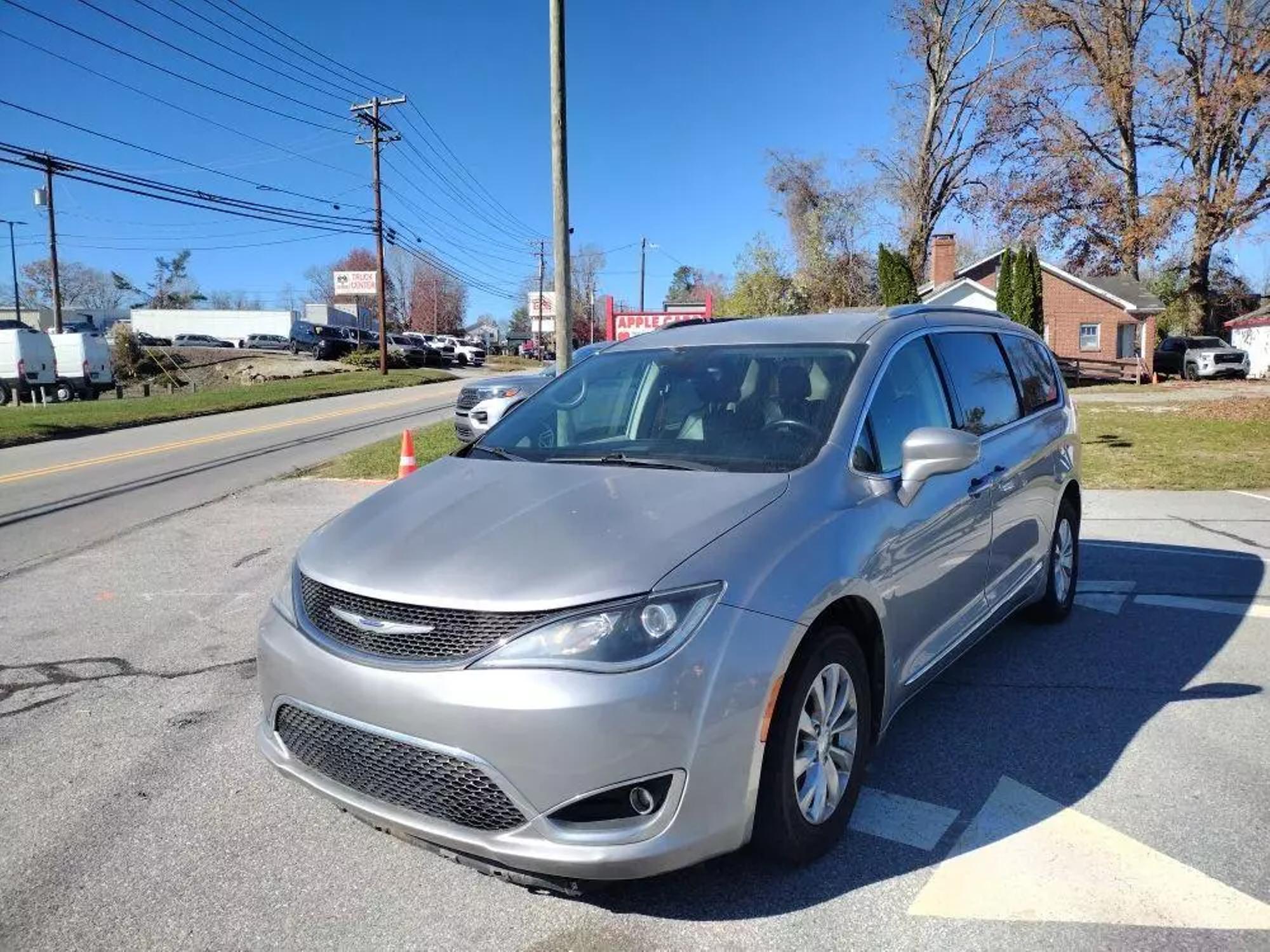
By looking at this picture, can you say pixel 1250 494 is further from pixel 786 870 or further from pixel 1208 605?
pixel 786 870

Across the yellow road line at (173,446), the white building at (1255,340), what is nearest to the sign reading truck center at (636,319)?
the yellow road line at (173,446)

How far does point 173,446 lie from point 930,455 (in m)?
15.1

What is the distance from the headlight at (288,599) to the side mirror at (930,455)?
2122 millimetres

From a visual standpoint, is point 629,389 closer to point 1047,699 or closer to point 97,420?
point 1047,699

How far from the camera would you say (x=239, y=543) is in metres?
7.80

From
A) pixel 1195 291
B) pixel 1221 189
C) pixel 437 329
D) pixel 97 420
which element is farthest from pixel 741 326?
pixel 437 329

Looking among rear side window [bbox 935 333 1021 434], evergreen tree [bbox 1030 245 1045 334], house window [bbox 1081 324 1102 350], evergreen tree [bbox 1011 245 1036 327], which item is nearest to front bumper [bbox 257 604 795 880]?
rear side window [bbox 935 333 1021 434]

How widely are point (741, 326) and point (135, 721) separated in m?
3.31

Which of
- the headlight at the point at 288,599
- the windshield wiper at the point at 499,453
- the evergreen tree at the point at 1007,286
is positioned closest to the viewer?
the headlight at the point at 288,599

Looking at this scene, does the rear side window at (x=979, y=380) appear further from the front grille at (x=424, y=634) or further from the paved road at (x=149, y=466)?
the paved road at (x=149, y=466)

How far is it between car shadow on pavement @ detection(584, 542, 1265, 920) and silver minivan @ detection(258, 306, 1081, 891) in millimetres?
180

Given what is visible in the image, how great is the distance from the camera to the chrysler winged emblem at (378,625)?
243cm

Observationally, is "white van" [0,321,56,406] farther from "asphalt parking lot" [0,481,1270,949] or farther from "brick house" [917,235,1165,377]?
"brick house" [917,235,1165,377]

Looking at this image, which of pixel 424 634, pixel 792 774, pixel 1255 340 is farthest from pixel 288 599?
pixel 1255 340
